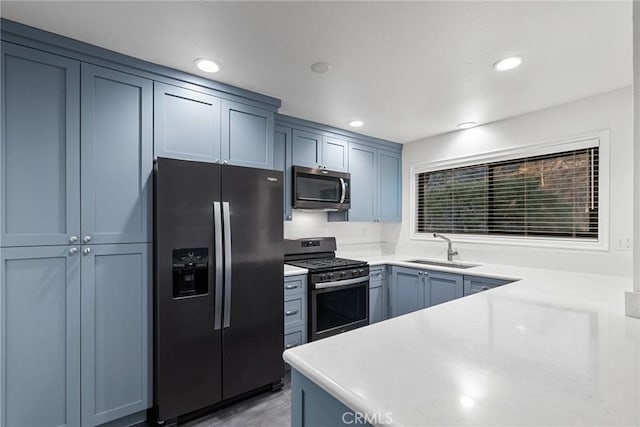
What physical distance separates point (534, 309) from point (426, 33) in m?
1.47

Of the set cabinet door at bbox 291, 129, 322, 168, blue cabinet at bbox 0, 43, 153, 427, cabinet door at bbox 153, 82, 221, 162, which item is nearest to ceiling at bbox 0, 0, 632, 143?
cabinet door at bbox 153, 82, 221, 162

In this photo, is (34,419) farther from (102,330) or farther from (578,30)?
(578,30)

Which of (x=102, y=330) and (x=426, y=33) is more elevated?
(x=426, y=33)

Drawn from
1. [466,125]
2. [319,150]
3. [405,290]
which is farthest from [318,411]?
[466,125]

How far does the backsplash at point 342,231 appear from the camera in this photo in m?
3.38

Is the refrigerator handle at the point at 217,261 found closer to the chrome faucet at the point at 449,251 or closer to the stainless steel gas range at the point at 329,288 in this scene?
the stainless steel gas range at the point at 329,288

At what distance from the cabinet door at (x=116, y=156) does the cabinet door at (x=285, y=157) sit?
45.9 inches

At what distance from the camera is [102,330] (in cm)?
180

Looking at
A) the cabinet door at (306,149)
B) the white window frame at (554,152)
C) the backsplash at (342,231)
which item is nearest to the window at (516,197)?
the white window frame at (554,152)

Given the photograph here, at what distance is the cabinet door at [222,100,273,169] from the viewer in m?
2.30

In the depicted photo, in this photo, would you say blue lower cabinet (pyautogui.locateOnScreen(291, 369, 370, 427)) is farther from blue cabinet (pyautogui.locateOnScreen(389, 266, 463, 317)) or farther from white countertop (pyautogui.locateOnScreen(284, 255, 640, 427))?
blue cabinet (pyautogui.locateOnScreen(389, 266, 463, 317))

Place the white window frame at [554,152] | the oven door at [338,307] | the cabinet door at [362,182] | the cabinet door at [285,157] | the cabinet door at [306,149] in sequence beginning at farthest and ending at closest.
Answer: the cabinet door at [362,182], the cabinet door at [306,149], the cabinet door at [285,157], the oven door at [338,307], the white window frame at [554,152]

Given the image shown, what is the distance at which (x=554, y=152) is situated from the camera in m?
2.75

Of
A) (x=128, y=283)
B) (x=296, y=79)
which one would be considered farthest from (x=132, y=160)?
(x=296, y=79)
